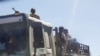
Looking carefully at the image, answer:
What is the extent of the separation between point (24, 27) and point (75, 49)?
3877 millimetres

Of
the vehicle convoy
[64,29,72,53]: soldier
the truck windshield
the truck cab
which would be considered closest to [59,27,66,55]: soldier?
[64,29,72,53]: soldier

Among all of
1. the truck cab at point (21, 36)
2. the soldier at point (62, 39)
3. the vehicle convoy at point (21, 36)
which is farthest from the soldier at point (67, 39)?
the truck cab at point (21, 36)

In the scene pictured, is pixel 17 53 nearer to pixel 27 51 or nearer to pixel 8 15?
pixel 27 51

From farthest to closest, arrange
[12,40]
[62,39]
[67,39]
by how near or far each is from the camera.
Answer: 1. [67,39]
2. [62,39]
3. [12,40]

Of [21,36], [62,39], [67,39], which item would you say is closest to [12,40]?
[21,36]

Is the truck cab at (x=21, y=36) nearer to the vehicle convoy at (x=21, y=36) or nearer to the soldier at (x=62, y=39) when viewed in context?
the vehicle convoy at (x=21, y=36)

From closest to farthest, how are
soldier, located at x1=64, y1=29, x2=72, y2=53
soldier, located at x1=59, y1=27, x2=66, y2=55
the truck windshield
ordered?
1. the truck windshield
2. soldier, located at x1=59, y1=27, x2=66, y2=55
3. soldier, located at x1=64, y1=29, x2=72, y2=53

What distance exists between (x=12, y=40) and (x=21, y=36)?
197mm

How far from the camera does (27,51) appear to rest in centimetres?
529

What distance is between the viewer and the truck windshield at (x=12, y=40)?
5270 millimetres

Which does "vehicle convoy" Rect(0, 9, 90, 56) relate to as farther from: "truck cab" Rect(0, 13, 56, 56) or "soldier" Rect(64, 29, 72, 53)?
"soldier" Rect(64, 29, 72, 53)

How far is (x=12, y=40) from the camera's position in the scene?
17.6 ft

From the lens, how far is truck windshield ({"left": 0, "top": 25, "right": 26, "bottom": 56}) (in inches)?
207

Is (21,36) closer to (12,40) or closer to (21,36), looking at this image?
(21,36)
